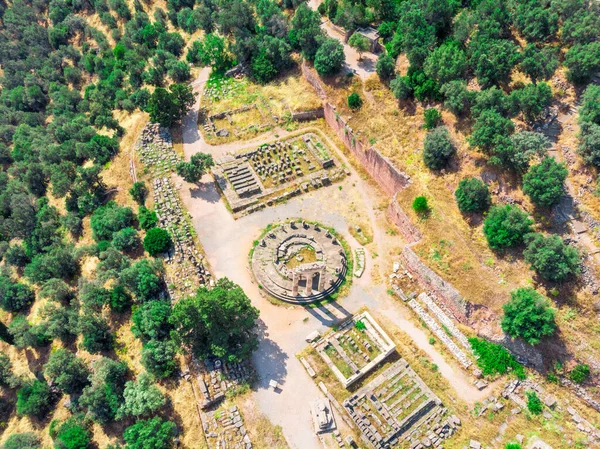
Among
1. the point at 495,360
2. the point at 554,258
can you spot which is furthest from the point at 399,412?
the point at 554,258

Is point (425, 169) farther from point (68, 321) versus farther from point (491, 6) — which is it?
point (68, 321)

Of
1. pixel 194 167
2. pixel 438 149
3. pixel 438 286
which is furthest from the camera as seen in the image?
pixel 194 167

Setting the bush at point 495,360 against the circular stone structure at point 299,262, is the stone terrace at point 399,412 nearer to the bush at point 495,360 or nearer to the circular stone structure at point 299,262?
the bush at point 495,360

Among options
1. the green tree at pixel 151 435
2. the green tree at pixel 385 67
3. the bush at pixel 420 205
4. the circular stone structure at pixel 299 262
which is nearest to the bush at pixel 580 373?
the bush at pixel 420 205

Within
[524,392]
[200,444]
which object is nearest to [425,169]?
[524,392]

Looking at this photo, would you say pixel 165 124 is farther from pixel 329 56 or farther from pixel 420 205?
pixel 420 205

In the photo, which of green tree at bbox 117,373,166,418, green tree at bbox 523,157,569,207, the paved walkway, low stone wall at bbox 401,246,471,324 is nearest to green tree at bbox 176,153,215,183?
the paved walkway

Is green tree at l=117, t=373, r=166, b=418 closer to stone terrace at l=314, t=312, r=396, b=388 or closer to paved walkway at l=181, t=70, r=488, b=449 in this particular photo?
paved walkway at l=181, t=70, r=488, b=449
